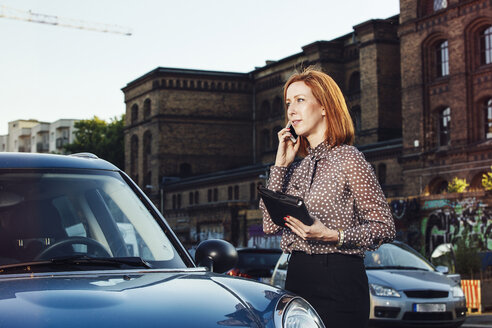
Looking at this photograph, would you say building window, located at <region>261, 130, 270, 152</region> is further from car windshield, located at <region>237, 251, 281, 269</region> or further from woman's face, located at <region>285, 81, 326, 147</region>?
woman's face, located at <region>285, 81, 326, 147</region>

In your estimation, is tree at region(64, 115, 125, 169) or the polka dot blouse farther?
tree at region(64, 115, 125, 169)

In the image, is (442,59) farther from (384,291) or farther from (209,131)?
(209,131)

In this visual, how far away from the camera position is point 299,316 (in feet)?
10.1

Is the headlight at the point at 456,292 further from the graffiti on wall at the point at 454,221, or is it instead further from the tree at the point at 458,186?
the tree at the point at 458,186

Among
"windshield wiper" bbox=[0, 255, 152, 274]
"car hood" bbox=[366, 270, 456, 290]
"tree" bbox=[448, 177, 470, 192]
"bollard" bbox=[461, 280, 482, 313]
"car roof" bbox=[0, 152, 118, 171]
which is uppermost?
"tree" bbox=[448, 177, 470, 192]

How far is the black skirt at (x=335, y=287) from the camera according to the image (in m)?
3.55

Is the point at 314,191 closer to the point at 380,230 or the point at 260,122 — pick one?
the point at 380,230

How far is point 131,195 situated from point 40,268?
0.85 meters

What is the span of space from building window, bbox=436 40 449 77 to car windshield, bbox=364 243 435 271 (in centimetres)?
3217

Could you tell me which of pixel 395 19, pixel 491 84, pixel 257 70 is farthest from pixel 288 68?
pixel 491 84

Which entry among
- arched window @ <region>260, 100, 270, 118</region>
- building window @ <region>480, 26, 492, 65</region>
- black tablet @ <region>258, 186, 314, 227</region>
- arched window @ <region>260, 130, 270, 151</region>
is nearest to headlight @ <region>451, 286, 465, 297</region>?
black tablet @ <region>258, 186, 314, 227</region>

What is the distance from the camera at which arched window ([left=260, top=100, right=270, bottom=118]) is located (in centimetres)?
7744

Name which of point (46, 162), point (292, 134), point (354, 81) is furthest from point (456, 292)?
point (354, 81)

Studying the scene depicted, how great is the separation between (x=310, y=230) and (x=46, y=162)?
1.25 metres
